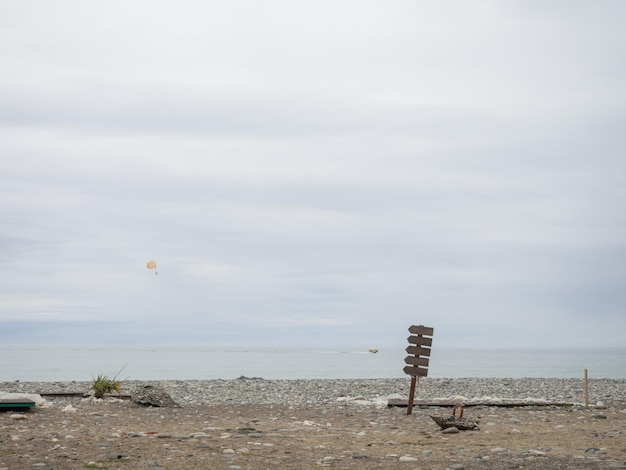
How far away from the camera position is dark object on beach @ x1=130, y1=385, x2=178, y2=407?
21719 millimetres

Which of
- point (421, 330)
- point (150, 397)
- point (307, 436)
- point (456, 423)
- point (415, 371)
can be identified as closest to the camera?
point (307, 436)

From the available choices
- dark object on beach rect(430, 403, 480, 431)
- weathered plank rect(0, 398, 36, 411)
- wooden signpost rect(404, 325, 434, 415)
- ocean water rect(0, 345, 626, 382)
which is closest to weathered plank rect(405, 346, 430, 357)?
wooden signpost rect(404, 325, 434, 415)

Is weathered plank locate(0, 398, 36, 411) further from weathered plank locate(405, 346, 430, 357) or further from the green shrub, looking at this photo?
weathered plank locate(405, 346, 430, 357)

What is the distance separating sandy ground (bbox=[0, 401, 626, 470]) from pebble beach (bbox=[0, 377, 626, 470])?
0.07ft

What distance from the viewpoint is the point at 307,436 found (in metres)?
15.2

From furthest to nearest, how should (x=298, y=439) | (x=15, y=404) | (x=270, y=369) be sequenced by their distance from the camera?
Result: (x=270, y=369), (x=15, y=404), (x=298, y=439)

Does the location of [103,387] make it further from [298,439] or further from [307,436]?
[298,439]

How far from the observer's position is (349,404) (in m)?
23.6

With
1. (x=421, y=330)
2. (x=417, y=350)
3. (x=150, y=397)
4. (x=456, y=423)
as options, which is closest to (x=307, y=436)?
Result: (x=456, y=423)

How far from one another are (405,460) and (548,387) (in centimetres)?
2553

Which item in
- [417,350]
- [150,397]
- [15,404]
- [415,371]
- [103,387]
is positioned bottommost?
[15,404]

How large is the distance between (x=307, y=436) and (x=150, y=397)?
315 inches

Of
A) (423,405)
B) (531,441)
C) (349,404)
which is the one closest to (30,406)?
(349,404)

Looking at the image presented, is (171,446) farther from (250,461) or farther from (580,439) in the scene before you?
(580,439)
